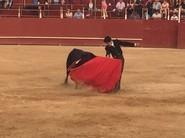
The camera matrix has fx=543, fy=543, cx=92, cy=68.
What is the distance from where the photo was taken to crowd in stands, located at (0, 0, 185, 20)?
22250 millimetres

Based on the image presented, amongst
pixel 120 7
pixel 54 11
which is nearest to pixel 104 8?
pixel 120 7

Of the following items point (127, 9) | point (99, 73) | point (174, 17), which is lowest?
point (99, 73)

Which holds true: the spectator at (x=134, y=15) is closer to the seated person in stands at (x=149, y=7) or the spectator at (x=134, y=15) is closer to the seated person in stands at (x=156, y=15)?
the seated person in stands at (x=149, y=7)

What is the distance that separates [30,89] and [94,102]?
5.43 feet

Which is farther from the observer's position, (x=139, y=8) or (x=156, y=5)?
(x=139, y=8)

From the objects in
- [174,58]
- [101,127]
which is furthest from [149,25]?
[101,127]

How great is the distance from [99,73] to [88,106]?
5.73 ft

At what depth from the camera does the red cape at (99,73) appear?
9500mm

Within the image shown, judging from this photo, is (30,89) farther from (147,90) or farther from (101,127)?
(101,127)

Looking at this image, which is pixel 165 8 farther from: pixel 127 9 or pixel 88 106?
pixel 88 106

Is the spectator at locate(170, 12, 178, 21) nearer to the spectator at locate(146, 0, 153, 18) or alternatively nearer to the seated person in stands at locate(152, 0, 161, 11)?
the seated person in stands at locate(152, 0, 161, 11)

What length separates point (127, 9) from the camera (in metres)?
22.8

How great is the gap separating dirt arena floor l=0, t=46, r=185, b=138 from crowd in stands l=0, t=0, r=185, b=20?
9.54 m

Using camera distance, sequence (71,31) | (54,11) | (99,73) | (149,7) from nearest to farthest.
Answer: (99,73) → (149,7) → (71,31) → (54,11)
